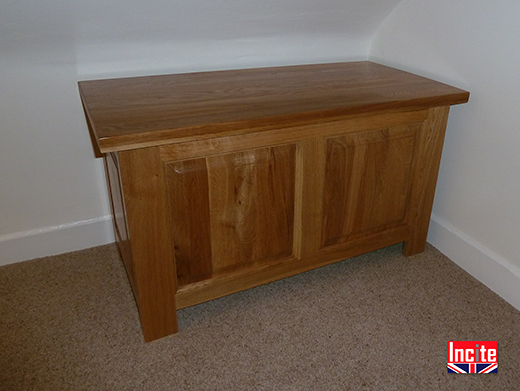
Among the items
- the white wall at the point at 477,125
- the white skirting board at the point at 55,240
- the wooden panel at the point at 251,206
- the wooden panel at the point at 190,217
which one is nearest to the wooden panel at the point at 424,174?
the white wall at the point at 477,125

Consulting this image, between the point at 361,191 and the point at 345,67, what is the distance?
0.58m

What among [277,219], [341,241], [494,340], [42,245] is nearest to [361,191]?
[341,241]

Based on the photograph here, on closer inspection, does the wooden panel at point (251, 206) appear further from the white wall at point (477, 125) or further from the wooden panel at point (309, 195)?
the white wall at point (477, 125)

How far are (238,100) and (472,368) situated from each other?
3.33ft

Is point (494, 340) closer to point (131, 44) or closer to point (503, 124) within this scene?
point (503, 124)

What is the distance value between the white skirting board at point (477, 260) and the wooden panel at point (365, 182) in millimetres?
243

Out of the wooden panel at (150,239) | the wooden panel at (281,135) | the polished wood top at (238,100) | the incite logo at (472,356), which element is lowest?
the incite logo at (472,356)

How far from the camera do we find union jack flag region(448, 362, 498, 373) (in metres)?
1.28

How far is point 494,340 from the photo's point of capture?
4.53 feet

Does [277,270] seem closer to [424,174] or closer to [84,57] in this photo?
[424,174]

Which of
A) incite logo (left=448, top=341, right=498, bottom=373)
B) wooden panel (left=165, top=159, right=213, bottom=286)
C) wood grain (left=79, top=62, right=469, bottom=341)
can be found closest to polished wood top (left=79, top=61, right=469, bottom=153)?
wood grain (left=79, top=62, right=469, bottom=341)

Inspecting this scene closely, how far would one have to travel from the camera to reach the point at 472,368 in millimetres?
1289

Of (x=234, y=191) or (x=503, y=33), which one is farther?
(x=503, y=33)

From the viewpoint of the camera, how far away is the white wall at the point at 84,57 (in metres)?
1.41
